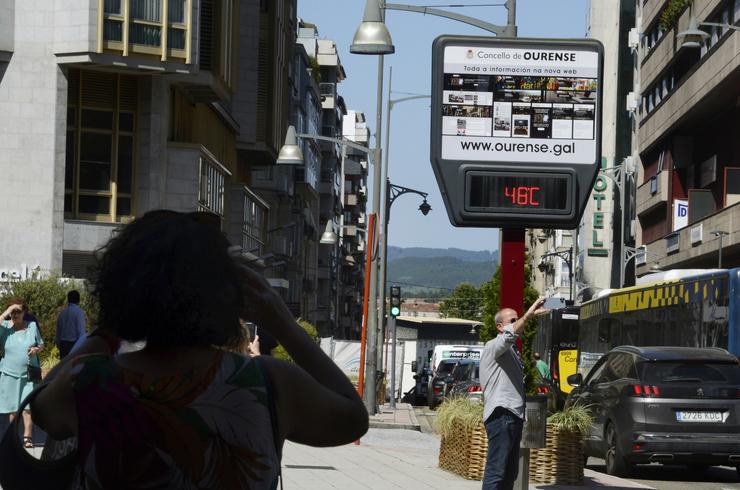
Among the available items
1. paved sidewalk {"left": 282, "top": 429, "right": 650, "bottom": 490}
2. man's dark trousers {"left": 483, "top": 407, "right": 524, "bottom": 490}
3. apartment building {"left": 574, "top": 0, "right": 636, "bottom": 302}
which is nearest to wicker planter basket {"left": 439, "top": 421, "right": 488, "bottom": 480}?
paved sidewalk {"left": 282, "top": 429, "right": 650, "bottom": 490}

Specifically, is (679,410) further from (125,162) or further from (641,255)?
(641,255)

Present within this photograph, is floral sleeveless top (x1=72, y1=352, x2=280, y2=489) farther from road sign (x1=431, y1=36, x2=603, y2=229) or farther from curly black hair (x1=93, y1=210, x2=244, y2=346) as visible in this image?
road sign (x1=431, y1=36, x2=603, y2=229)

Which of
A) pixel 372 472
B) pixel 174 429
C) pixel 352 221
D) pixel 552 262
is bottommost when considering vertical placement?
pixel 372 472

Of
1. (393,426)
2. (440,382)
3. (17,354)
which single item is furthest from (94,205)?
(17,354)

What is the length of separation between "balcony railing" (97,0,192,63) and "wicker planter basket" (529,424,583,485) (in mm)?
26293

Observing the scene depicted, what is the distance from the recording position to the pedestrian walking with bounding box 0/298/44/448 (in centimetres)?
1639

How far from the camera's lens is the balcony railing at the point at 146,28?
40.9 meters

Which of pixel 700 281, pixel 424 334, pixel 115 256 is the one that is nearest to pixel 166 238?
pixel 115 256

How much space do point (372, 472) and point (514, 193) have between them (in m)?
5.49

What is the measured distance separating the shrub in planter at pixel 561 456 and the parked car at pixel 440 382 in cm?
2633

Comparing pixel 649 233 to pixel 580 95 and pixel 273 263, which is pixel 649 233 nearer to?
pixel 273 263

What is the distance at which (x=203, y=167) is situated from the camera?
45.7 metres

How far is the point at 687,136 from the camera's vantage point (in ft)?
213

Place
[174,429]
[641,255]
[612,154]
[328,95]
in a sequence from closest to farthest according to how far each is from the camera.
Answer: [174,429] → [641,255] → [612,154] → [328,95]
